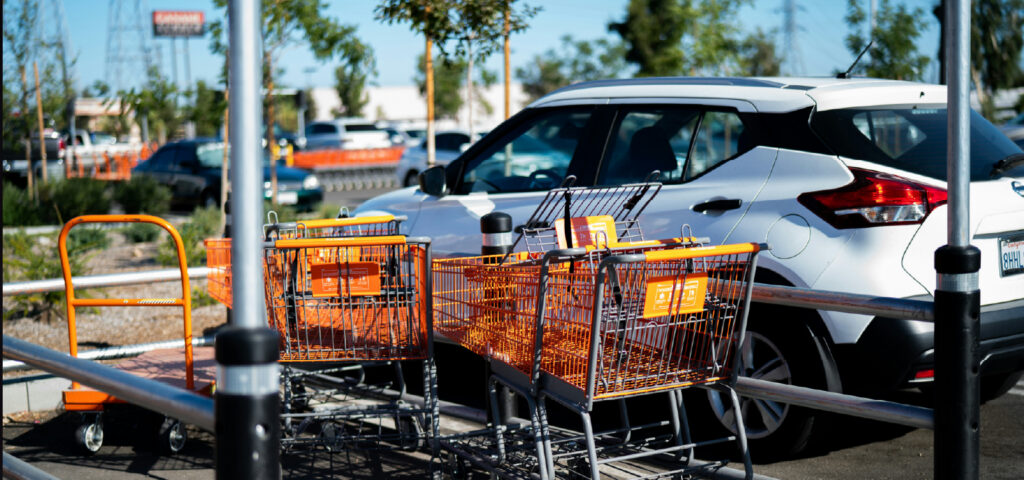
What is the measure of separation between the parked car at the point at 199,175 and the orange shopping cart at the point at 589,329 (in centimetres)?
1595

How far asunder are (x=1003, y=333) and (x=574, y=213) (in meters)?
2.17

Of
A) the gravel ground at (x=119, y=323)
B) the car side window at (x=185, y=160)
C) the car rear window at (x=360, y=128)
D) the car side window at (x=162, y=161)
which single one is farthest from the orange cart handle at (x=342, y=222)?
the car rear window at (x=360, y=128)

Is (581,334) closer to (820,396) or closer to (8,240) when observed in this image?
(820,396)

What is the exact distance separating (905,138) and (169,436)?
397 centimetres

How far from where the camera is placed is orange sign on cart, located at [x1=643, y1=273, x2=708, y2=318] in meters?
3.38

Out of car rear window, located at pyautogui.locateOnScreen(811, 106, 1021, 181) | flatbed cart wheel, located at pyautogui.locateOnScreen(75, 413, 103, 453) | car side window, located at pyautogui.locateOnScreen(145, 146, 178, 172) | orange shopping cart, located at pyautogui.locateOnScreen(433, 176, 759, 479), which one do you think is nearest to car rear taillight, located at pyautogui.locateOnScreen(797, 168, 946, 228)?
car rear window, located at pyautogui.locateOnScreen(811, 106, 1021, 181)

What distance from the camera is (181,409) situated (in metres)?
2.02

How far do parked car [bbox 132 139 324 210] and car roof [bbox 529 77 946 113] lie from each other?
1469cm

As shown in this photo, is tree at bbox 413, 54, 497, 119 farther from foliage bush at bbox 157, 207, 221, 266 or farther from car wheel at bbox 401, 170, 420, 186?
foliage bush at bbox 157, 207, 221, 266

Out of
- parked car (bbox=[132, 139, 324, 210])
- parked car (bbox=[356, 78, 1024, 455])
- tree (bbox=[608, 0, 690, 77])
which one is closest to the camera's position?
parked car (bbox=[356, 78, 1024, 455])

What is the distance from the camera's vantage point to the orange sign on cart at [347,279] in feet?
14.4

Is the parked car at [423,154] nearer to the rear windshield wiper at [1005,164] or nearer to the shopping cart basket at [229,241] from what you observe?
the shopping cart basket at [229,241]

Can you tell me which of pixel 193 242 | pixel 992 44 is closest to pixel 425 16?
pixel 193 242

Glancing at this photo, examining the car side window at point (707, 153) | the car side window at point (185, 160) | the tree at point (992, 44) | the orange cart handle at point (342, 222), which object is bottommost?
the orange cart handle at point (342, 222)
